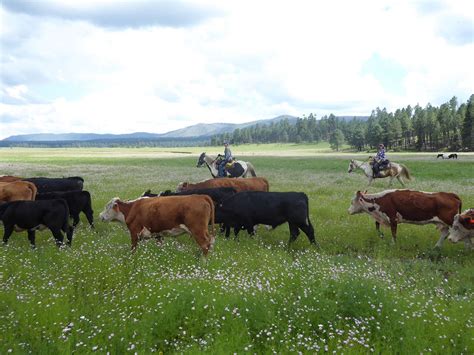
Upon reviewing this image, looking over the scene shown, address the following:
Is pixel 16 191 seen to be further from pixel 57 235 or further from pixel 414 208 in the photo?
pixel 414 208

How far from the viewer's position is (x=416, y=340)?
5004 mm

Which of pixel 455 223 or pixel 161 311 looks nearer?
pixel 161 311

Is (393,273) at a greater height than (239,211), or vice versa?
(239,211)

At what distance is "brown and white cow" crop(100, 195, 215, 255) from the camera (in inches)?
362

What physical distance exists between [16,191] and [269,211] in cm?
901

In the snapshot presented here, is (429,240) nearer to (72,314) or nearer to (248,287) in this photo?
(248,287)

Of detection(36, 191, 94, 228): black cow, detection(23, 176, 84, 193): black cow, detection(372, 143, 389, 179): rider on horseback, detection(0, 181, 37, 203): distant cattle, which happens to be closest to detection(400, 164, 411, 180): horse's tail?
detection(372, 143, 389, 179): rider on horseback

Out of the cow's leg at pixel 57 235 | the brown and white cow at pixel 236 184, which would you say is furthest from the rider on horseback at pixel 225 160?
the cow's leg at pixel 57 235

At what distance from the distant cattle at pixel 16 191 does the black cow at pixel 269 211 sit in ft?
23.7

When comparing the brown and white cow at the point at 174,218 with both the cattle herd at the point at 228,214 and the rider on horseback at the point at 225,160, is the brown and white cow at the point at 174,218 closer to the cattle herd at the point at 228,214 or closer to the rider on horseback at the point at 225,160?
the cattle herd at the point at 228,214

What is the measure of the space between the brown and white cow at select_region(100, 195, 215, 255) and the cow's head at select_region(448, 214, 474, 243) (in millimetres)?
6300

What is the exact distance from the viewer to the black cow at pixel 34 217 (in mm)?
9863

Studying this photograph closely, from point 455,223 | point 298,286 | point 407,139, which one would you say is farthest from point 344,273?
point 407,139

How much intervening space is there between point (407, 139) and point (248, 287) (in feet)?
412
